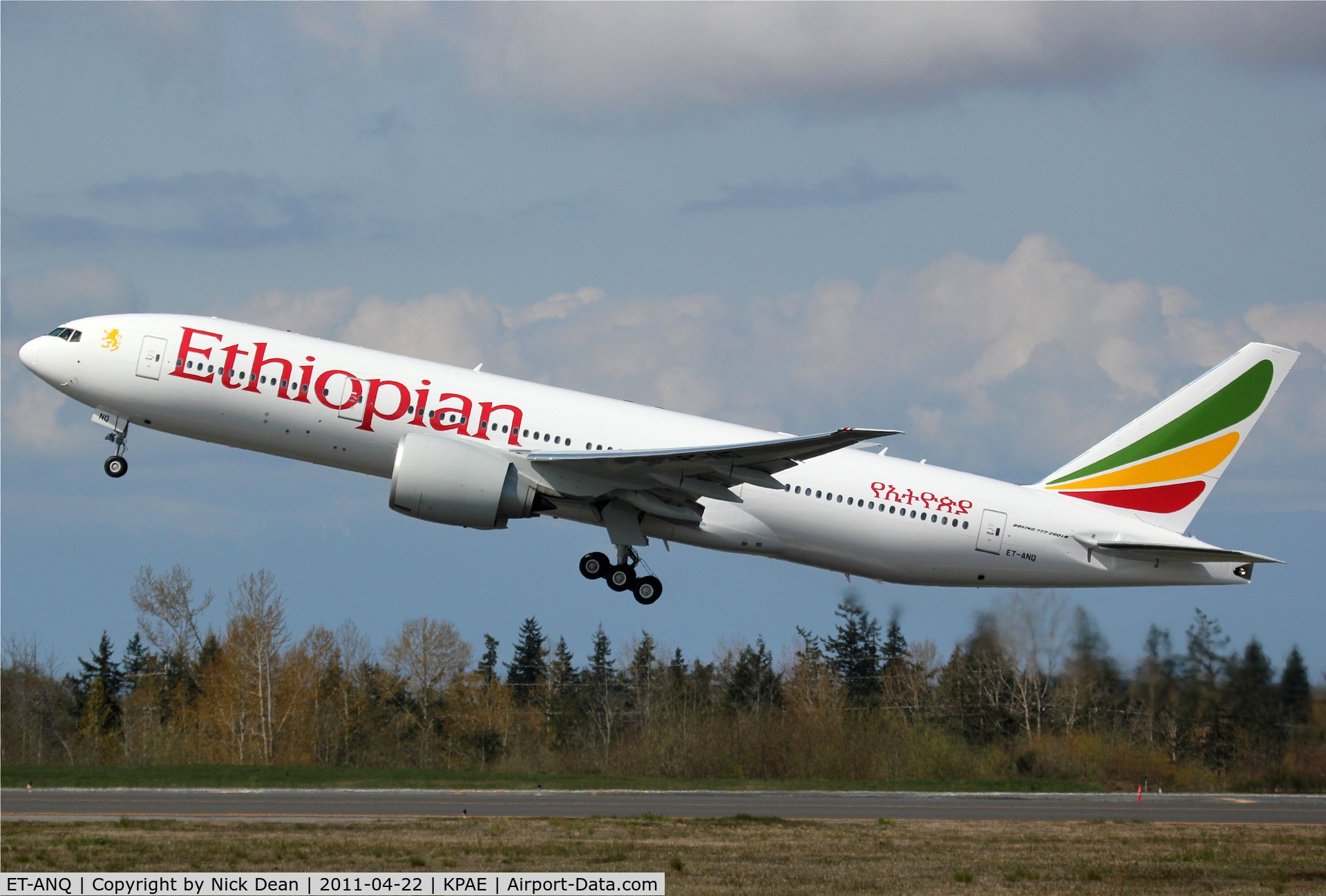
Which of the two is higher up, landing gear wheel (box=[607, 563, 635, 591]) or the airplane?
the airplane

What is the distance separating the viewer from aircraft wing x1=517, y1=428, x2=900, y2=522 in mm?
29125

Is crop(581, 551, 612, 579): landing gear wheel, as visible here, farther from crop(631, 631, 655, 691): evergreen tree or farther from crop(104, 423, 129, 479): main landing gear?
crop(631, 631, 655, 691): evergreen tree

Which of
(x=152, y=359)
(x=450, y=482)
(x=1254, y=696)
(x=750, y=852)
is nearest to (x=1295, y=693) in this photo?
(x=1254, y=696)

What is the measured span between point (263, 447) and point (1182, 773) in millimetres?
31798

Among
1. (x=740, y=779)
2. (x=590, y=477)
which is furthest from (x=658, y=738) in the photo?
(x=590, y=477)

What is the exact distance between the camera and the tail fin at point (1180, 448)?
1390 inches

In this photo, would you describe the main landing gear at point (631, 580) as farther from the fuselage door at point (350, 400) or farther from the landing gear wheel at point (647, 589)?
the fuselage door at point (350, 400)

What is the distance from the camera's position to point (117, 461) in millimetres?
33531

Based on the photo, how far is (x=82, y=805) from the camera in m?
39.9

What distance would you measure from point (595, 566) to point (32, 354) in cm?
1436

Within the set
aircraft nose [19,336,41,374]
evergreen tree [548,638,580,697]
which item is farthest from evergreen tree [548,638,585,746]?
aircraft nose [19,336,41,374]

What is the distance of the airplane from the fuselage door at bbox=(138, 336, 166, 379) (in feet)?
0.12

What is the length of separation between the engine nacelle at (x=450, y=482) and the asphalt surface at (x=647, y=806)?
32.7ft

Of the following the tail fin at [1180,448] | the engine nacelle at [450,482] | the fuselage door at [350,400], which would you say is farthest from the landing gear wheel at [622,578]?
the tail fin at [1180,448]
